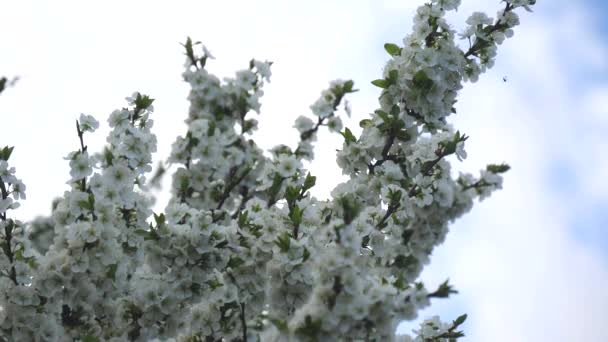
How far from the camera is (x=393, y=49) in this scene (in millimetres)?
7094

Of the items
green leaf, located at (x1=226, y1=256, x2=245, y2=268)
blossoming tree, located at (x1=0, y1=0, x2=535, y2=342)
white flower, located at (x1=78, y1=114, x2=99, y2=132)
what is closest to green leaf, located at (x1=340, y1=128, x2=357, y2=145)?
blossoming tree, located at (x1=0, y1=0, x2=535, y2=342)

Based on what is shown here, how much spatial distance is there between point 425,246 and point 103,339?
287cm

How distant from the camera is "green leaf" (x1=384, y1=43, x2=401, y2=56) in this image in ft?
23.2

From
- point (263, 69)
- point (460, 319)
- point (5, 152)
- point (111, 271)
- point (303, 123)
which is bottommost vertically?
point (460, 319)

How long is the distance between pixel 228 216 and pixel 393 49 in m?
2.42

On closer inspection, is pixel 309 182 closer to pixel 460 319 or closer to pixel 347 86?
pixel 347 86

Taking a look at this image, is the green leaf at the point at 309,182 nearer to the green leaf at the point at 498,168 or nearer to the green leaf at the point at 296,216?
the green leaf at the point at 296,216

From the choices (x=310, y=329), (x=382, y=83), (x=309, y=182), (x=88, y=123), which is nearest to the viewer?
(x=310, y=329)

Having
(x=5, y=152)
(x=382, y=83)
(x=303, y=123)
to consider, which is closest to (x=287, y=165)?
(x=303, y=123)

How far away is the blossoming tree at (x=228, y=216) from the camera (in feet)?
18.2

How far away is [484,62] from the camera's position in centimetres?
736

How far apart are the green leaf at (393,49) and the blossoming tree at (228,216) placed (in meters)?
0.13

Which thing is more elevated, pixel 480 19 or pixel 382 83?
pixel 480 19

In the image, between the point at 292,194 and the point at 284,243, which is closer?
the point at 284,243
